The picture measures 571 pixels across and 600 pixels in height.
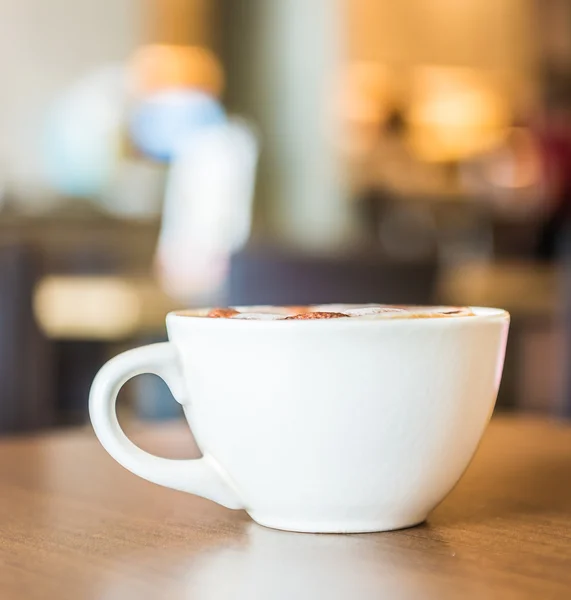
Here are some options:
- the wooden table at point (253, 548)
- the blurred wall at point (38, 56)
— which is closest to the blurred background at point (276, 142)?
the blurred wall at point (38, 56)

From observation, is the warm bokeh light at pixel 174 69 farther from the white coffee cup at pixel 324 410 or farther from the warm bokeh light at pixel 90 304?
the white coffee cup at pixel 324 410

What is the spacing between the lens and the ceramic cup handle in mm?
428

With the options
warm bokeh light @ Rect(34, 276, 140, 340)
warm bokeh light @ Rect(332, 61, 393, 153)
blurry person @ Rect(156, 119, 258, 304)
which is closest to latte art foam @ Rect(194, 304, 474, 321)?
warm bokeh light @ Rect(34, 276, 140, 340)

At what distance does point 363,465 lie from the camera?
405 millimetres

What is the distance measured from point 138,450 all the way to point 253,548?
8 cm

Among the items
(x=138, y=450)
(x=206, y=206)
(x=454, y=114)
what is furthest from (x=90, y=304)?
(x=138, y=450)

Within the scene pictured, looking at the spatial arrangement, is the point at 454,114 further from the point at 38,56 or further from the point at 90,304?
the point at 90,304

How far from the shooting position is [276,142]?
3.96 metres

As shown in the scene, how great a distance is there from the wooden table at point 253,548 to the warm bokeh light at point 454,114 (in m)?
3.62

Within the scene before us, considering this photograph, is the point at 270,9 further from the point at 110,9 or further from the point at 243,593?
the point at 243,593

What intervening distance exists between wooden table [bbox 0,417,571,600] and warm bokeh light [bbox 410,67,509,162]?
362 cm

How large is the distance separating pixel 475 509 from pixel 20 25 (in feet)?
10.2

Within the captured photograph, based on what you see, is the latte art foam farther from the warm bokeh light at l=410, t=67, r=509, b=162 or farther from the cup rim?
the warm bokeh light at l=410, t=67, r=509, b=162

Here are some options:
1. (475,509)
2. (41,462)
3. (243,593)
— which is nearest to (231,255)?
(41,462)
